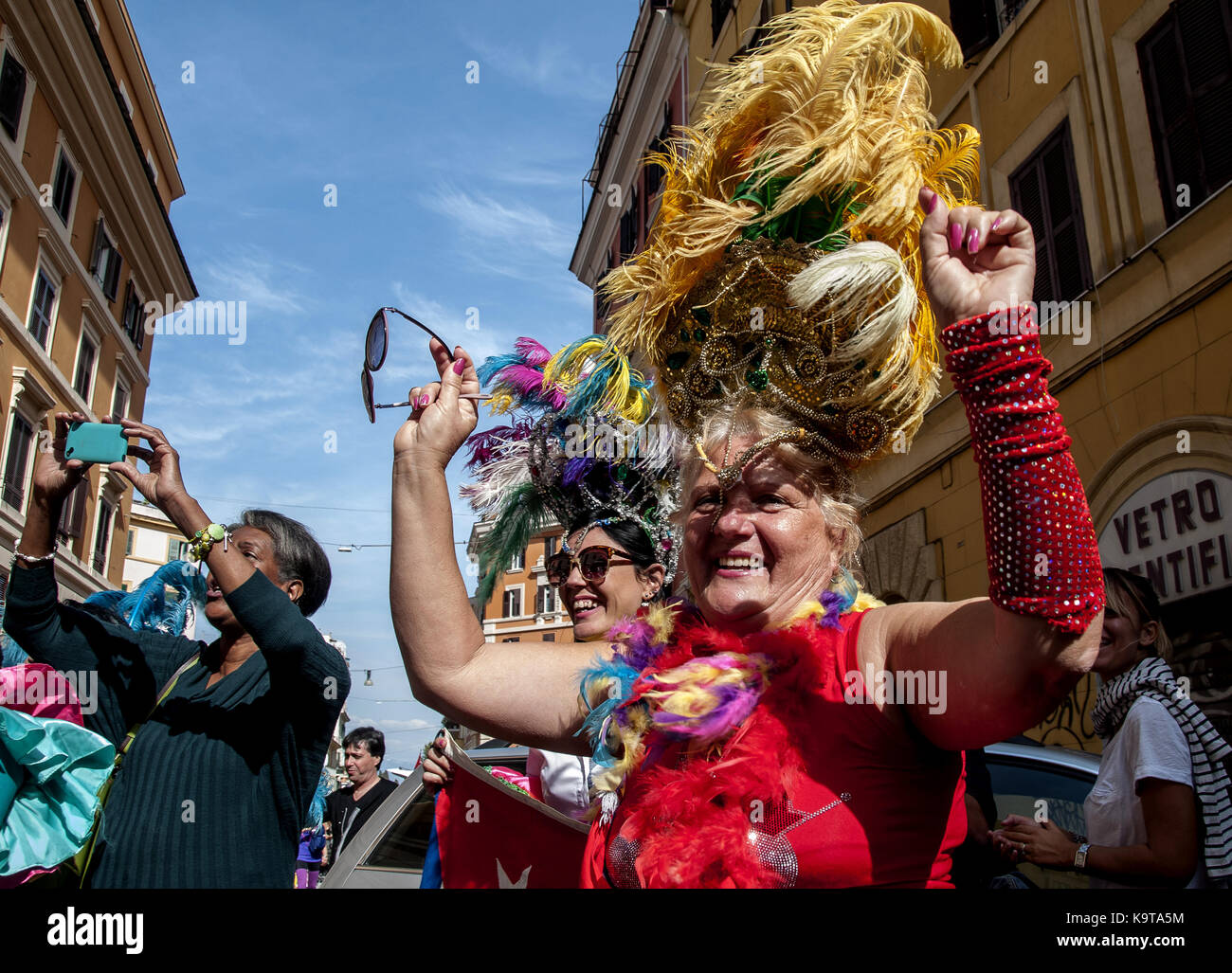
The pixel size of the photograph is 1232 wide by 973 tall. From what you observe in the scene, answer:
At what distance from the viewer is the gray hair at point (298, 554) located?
9.74 ft

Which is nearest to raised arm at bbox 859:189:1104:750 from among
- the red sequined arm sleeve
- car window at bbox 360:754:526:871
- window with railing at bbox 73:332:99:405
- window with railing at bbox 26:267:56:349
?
the red sequined arm sleeve

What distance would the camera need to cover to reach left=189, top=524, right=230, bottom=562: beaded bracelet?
244 centimetres

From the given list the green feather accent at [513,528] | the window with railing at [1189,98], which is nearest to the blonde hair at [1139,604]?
the green feather accent at [513,528]

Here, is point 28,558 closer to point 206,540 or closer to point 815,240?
point 206,540

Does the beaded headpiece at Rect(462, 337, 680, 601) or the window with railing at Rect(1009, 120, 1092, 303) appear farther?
the window with railing at Rect(1009, 120, 1092, 303)

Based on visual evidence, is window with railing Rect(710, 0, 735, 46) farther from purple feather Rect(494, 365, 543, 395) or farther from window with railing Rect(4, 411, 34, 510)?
purple feather Rect(494, 365, 543, 395)

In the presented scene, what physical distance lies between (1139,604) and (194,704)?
Answer: 2.89 m

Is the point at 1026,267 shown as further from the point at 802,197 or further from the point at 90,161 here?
the point at 90,161

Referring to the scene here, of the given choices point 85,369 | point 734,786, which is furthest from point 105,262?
point 734,786

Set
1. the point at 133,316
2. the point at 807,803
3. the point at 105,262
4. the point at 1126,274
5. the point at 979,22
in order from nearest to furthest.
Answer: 1. the point at 807,803
2. the point at 1126,274
3. the point at 979,22
4. the point at 105,262
5. the point at 133,316

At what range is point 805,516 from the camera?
73.2 inches

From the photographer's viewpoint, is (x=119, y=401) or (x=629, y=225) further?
(x=119, y=401)

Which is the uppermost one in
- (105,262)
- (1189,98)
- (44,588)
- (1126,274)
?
(105,262)

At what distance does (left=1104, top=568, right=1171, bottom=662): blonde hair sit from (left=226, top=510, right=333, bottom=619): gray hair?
99.9 inches
